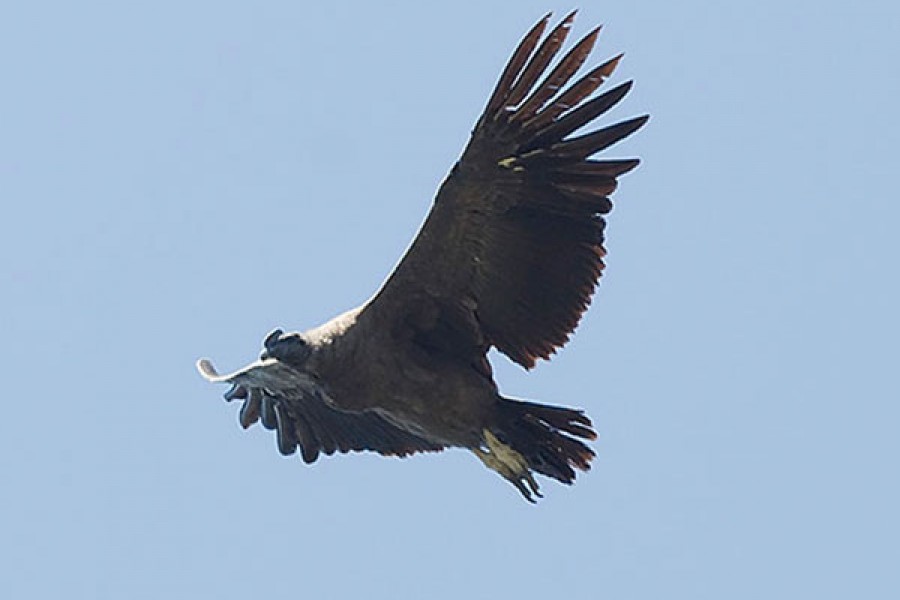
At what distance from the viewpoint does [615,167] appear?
639 inches

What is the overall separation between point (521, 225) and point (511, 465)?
176 cm

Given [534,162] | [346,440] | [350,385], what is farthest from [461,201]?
[346,440]

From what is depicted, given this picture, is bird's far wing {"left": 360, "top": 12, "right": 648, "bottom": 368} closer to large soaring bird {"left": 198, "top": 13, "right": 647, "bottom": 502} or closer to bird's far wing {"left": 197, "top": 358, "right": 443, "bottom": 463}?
large soaring bird {"left": 198, "top": 13, "right": 647, "bottom": 502}

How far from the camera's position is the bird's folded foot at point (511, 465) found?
1678 cm

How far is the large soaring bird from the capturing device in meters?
16.2

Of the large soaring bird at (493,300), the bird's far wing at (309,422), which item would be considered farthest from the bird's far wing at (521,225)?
the bird's far wing at (309,422)

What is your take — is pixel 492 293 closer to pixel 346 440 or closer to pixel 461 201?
pixel 461 201

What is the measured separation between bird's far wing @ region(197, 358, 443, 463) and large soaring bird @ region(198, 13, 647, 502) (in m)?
Answer: 0.55

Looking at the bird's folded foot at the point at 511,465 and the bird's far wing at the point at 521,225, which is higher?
the bird's far wing at the point at 521,225

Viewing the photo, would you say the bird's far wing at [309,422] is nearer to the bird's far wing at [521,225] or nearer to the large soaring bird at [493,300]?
the large soaring bird at [493,300]

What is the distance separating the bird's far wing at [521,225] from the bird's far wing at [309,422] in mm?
1182

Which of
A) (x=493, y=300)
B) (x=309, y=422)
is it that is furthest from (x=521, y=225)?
(x=309, y=422)

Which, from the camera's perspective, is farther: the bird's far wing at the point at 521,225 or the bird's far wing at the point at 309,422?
the bird's far wing at the point at 309,422

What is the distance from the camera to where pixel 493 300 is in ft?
55.4
